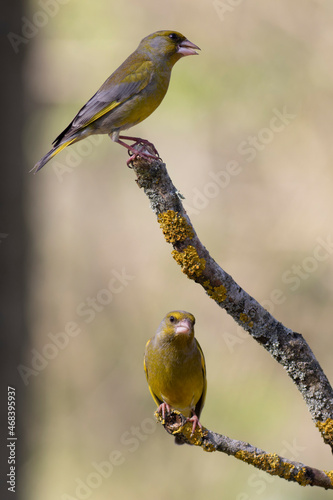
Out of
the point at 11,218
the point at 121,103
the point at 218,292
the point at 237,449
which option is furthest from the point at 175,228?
the point at 11,218

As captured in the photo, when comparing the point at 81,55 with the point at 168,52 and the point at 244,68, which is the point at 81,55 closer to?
the point at 244,68

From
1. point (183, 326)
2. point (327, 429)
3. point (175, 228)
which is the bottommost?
point (327, 429)

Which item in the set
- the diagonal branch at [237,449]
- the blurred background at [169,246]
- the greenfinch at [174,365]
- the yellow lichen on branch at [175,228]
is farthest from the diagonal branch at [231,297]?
the blurred background at [169,246]

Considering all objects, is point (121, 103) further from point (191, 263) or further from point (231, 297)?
point (231, 297)

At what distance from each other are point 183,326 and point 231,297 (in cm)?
61

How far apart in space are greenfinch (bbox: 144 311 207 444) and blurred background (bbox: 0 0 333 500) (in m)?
2.96

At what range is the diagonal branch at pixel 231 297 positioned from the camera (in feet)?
7.97

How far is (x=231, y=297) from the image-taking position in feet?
7.99

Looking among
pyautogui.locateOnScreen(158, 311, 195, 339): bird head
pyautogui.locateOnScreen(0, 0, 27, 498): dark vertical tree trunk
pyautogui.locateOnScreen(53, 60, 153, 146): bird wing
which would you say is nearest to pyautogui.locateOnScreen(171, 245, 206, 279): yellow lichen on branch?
pyautogui.locateOnScreen(158, 311, 195, 339): bird head

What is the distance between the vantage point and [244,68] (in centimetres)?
666

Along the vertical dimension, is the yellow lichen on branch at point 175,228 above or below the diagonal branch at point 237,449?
above

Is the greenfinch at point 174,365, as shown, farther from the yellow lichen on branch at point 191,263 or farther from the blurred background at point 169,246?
the blurred background at point 169,246

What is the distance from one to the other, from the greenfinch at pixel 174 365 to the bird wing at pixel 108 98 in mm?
1059

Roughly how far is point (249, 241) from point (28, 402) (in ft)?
9.41
